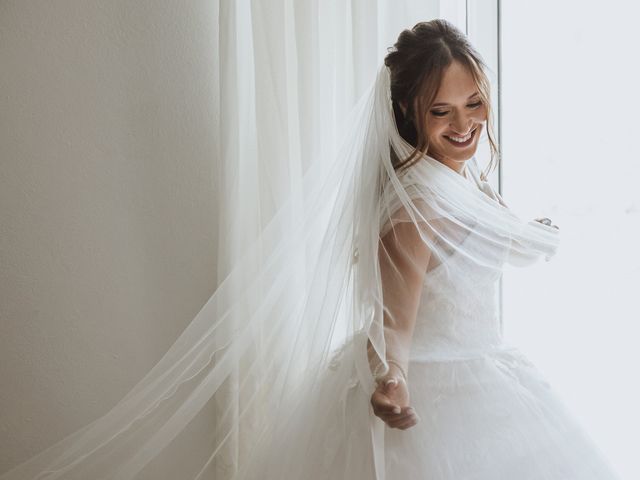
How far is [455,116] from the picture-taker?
1145 millimetres

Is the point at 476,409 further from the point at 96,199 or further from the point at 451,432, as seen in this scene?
the point at 96,199

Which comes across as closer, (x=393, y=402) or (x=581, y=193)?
(x=393, y=402)

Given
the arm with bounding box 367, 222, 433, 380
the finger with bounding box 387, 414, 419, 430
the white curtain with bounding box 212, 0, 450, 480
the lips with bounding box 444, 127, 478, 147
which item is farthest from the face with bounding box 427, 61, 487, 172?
the finger with bounding box 387, 414, 419, 430

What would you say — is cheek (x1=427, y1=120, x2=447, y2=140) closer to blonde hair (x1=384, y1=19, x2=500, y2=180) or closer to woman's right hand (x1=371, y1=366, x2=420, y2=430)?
blonde hair (x1=384, y1=19, x2=500, y2=180)

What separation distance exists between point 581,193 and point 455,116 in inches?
22.6

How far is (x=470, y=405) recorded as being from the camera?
1.06 metres

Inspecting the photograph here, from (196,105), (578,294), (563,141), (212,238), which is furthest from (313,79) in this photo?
(578,294)

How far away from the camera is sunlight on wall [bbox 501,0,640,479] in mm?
1510

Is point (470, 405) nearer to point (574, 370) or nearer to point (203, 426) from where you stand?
point (574, 370)

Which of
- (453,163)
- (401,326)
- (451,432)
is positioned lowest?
(451,432)

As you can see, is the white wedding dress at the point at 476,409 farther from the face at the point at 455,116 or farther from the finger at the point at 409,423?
the face at the point at 455,116

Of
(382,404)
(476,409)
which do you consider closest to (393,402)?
(382,404)

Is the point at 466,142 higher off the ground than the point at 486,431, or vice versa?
the point at 466,142

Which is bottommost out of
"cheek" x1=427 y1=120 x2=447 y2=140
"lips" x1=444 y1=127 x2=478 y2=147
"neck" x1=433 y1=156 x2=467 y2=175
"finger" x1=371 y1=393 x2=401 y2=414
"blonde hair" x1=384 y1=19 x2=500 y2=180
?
"finger" x1=371 y1=393 x2=401 y2=414
